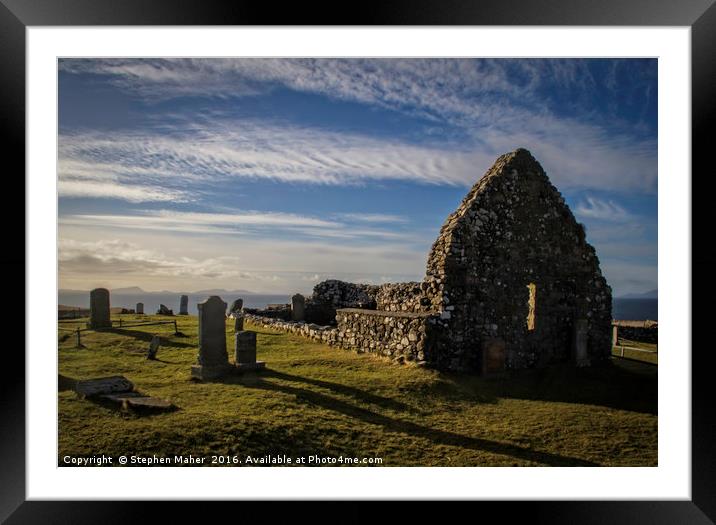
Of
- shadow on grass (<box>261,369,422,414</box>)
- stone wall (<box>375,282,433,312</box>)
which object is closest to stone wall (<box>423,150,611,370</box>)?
stone wall (<box>375,282,433,312</box>)

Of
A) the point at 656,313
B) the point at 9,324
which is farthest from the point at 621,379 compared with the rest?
the point at 9,324

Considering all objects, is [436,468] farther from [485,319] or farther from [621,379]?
[621,379]

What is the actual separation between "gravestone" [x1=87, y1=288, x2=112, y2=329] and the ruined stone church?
7523 millimetres

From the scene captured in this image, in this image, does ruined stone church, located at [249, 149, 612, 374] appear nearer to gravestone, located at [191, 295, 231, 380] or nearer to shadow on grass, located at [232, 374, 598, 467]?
shadow on grass, located at [232, 374, 598, 467]

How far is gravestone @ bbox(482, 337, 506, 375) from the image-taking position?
9.16 metres

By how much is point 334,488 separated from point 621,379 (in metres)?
7.21

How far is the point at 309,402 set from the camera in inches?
288

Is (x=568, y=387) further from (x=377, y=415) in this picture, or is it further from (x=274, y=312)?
(x=274, y=312)

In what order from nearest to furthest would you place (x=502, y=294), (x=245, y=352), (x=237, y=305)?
(x=245, y=352) < (x=502, y=294) < (x=237, y=305)

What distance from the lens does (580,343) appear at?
10.7 m

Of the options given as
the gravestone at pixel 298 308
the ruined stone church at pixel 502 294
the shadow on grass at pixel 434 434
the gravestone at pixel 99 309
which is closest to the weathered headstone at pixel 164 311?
the gravestone at pixel 298 308
